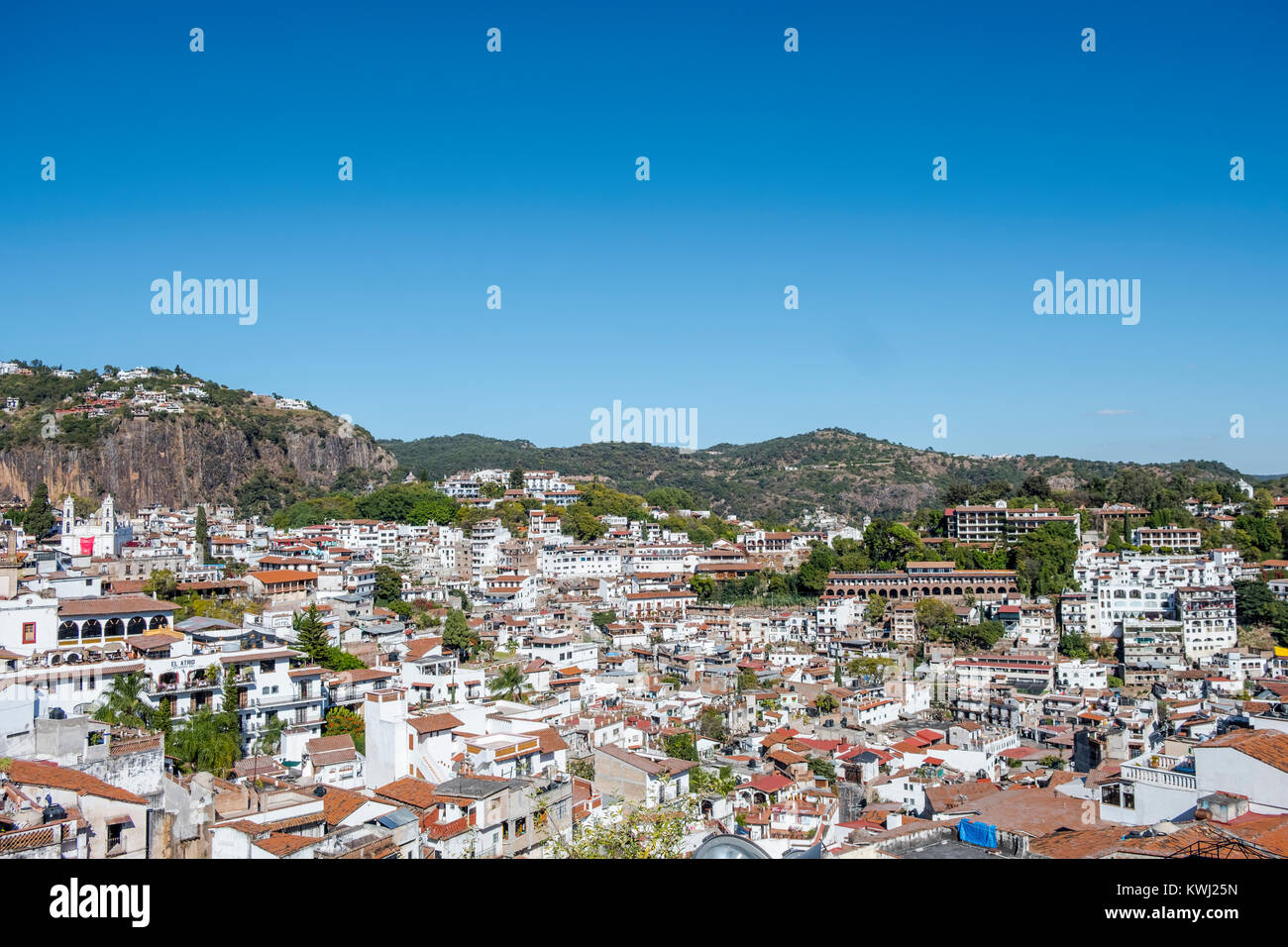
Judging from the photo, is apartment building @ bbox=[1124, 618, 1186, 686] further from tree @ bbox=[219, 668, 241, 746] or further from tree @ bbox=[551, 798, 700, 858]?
tree @ bbox=[551, 798, 700, 858]

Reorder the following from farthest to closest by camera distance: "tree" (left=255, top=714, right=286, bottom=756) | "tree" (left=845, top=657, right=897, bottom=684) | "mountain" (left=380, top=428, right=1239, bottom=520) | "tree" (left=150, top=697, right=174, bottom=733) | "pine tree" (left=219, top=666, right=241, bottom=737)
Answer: "mountain" (left=380, top=428, right=1239, bottom=520)
"tree" (left=845, top=657, right=897, bottom=684)
"tree" (left=255, top=714, right=286, bottom=756)
"pine tree" (left=219, top=666, right=241, bottom=737)
"tree" (left=150, top=697, right=174, bottom=733)

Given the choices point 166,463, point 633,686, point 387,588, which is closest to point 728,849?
point 633,686

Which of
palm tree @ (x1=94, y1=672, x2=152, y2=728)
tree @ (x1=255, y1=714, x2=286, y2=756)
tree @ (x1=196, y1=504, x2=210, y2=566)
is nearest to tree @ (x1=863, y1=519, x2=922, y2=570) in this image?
tree @ (x1=196, y1=504, x2=210, y2=566)

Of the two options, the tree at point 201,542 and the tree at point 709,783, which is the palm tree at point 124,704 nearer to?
the tree at point 709,783

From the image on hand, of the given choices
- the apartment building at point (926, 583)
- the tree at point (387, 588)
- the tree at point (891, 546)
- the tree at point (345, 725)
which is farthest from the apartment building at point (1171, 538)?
the tree at point (345, 725)

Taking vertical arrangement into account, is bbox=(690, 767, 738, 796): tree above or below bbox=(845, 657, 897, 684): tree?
above

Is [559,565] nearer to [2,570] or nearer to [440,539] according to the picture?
[440,539]

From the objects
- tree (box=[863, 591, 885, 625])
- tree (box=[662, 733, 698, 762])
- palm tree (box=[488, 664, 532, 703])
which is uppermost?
palm tree (box=[488, 664, 532, 703])
